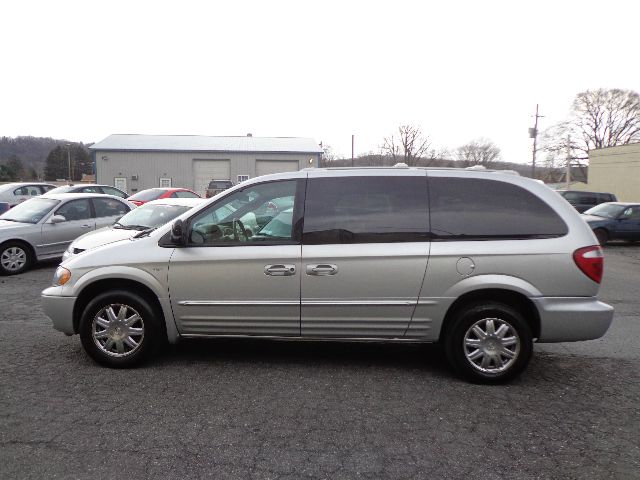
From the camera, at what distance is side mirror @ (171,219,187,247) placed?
4.28 meters

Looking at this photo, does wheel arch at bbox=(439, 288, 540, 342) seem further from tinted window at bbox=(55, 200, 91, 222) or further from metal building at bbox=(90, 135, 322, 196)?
metal building at bbox=(90, 135, 322, 196)

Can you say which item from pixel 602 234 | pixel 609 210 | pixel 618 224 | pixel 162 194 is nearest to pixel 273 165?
pixel 162 194

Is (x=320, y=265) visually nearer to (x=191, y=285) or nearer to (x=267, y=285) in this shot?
(x=267, y=285)

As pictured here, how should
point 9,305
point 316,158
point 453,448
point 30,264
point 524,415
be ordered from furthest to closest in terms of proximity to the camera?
point 316,158 → point 30,264 → point 9,305 → point 524,415 → point 453,448

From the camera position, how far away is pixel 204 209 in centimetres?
439

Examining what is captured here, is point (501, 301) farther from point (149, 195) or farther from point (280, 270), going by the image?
point (149, 195)

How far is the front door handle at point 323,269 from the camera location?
13.5ft

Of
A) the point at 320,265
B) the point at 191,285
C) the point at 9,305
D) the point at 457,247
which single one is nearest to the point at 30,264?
the point at 9,305

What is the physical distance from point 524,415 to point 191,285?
9.60 feet

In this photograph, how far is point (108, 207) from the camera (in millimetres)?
10336

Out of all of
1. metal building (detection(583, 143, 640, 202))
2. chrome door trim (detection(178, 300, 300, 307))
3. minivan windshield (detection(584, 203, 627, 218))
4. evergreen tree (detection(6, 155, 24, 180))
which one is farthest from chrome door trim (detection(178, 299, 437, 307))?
evergreen tree (detection(6, 155, 24, 180))

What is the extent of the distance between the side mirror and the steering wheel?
0.46 meters

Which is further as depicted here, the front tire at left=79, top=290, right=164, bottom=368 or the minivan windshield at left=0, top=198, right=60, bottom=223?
the minivan windshield at left=0, top=198, right=60, bottom=223

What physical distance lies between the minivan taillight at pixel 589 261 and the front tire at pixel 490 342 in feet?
2.12
